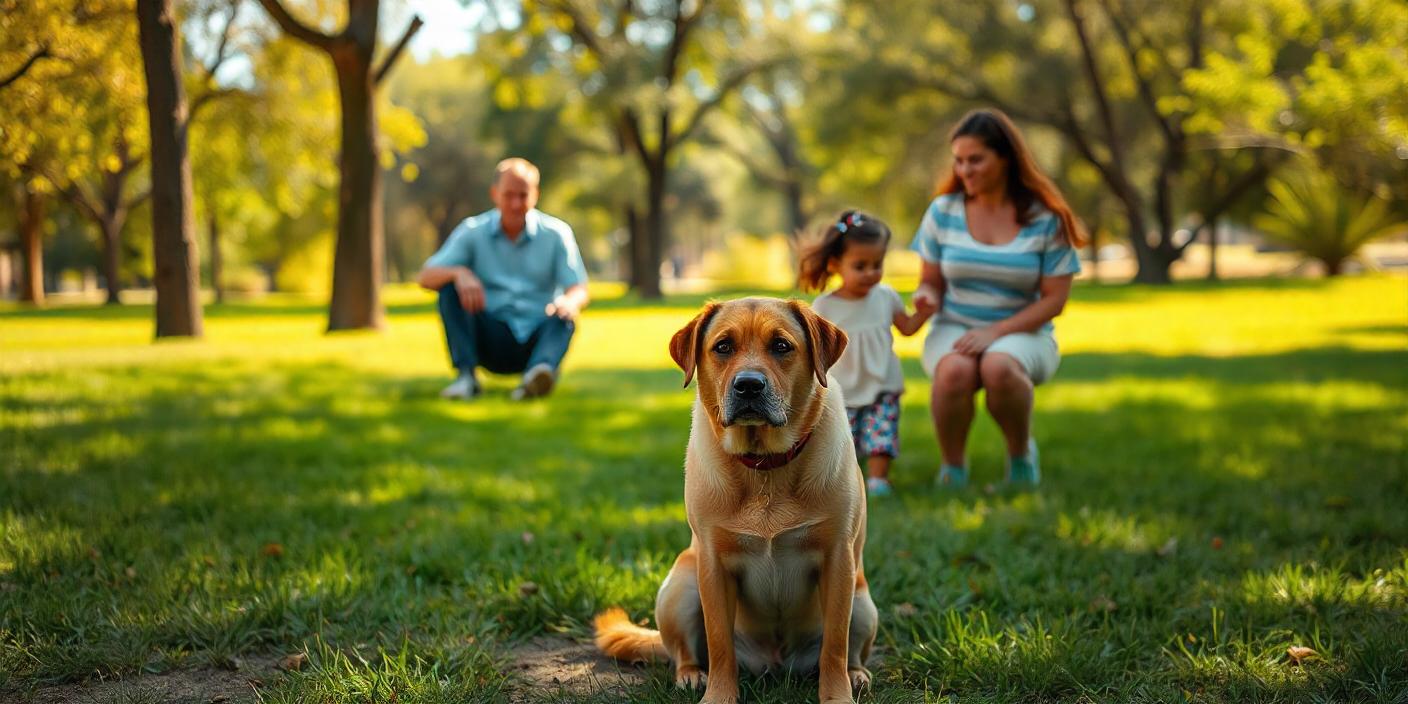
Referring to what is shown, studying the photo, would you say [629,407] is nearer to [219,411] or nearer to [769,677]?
[219,411]

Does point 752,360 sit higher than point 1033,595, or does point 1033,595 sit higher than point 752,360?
point 752,360

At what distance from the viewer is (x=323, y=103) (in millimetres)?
19469

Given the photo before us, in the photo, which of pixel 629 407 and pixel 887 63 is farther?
pixel 887 63

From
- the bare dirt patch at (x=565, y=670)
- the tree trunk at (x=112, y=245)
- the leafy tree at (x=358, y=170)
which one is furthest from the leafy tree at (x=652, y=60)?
the bare dirt patch at (x=565, y=670)

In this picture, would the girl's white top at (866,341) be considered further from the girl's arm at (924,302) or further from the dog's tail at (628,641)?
the dog's tail at (628,641)

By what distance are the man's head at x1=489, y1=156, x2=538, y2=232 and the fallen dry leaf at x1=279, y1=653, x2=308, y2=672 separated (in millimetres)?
5576

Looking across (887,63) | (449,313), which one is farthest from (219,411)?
(887,63)

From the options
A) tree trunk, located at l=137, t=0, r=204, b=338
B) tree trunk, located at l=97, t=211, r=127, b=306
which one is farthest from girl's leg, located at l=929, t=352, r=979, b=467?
tree trunk, located at l=97, t=211, r=127, b=306

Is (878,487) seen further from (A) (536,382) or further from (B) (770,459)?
(A) (536,382)

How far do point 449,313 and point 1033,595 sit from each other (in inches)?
245

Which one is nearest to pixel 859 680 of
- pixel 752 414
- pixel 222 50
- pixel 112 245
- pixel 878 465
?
pixel 752 414

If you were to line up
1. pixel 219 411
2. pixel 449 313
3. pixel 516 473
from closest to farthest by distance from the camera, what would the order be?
pixel 516 473
pixel 219 411
pixel 449 313

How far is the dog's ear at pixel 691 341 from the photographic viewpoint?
3051 millimetres

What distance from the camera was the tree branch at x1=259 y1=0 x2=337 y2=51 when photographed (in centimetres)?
1316
